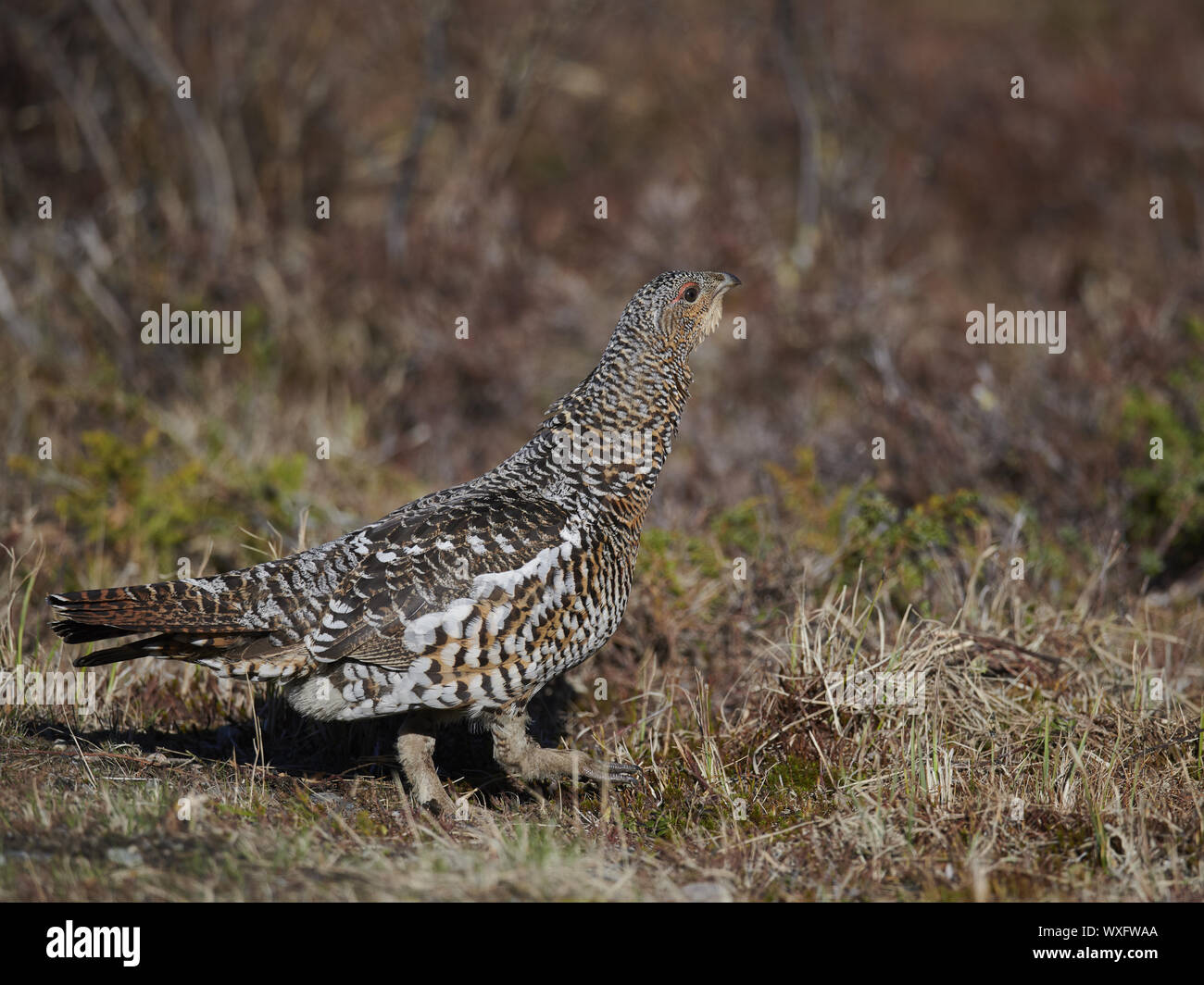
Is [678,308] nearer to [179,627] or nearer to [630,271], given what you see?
[179,627]

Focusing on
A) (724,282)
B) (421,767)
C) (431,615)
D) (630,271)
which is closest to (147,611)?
(431,615)

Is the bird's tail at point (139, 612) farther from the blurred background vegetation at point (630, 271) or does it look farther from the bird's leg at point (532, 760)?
the blurred background vegetation at point (630, 271)

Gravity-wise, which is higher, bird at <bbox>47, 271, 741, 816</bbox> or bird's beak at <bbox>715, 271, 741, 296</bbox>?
bird's beak at <bbox>715, 271, 741, 296</bbox>

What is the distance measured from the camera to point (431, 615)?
3686 mm

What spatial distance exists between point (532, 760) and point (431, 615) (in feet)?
2.40

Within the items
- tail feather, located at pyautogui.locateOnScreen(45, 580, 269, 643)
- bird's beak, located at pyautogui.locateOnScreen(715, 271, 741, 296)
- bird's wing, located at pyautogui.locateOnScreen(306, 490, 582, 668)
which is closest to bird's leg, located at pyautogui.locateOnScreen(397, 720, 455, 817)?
bird's wing, located at pyautogui.locateOnScreen(306, 490, 582, 668)

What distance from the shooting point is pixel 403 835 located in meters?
3.67

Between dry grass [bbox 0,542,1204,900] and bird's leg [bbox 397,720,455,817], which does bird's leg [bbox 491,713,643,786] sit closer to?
dry grass [bbox 0,542,1204,900]

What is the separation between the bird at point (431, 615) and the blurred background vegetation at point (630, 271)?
1.06 metres

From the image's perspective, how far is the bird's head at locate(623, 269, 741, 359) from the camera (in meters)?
4.44

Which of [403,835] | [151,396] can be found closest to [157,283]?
[151,396]

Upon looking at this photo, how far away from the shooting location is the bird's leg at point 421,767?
398cm
